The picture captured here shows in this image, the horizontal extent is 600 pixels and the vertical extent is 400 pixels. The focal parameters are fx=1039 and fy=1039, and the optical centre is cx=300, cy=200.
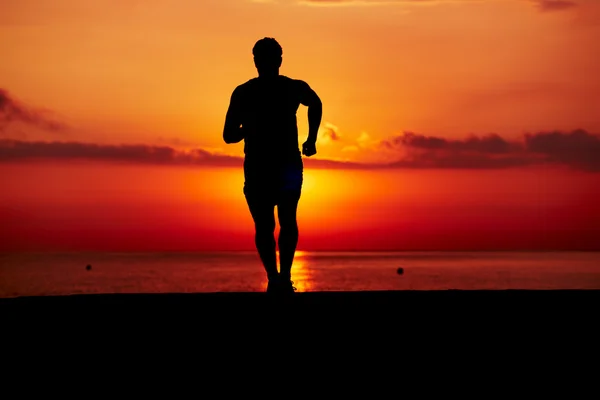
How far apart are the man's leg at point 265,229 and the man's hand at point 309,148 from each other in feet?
2.43

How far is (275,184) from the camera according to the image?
1117cm

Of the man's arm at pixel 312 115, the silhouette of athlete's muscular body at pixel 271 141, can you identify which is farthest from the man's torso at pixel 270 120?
the man's arm at pixel 312 115

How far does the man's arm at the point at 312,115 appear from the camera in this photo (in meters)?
11.4

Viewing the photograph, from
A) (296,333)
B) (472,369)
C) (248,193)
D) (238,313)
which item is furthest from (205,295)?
(472,369)

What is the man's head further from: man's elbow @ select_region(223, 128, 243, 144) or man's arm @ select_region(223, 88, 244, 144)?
man's elbow @ select_region(223, 128, 243, 144)

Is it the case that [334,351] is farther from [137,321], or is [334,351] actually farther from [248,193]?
[248,193]

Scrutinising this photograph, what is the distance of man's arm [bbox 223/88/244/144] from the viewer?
36.9ft

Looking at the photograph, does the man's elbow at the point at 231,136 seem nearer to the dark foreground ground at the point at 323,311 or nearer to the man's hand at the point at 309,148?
the man's hand at the point at 309,148

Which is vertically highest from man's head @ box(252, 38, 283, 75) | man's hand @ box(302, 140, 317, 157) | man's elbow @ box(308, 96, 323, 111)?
man's head @ box(252, 38, 283, 75)

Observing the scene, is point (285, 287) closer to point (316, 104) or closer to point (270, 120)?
point (270, 120)

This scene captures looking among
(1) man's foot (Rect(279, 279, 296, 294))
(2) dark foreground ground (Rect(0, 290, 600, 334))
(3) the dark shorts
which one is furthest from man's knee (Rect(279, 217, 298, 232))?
(2) dark foreground ground (Rect(0, 290, 600, 334))

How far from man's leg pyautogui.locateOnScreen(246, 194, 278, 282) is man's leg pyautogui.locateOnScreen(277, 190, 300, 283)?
9cm

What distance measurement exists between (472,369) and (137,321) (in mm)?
3279

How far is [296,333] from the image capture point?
8273 mm
